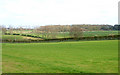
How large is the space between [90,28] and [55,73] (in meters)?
133

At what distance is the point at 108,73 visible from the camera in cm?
945

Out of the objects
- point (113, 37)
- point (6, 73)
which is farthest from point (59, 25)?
point (6, 73)

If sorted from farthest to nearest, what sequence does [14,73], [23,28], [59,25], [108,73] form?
[23,28] < [59,25] < [14,73] < [108,73]

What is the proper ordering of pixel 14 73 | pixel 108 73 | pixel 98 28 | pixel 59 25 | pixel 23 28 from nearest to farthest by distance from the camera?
pixel 108 73
pixel 14 73
pixel 98 28
pixel 59 25
pixel 23 28

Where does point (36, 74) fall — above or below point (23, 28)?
below

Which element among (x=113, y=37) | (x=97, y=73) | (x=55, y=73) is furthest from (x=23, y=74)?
(x=113, y=37)

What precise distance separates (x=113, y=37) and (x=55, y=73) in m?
40.8

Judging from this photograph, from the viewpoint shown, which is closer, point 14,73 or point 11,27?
point 14,73

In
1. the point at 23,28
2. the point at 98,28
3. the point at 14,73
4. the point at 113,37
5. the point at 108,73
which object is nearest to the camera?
the point at 108,73

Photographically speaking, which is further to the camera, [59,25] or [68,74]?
[59,25]

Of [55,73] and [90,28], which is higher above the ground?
[90,28]

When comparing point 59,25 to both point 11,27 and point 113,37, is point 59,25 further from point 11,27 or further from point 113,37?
point 113,37

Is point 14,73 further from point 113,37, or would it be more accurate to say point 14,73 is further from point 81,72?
point 113,37

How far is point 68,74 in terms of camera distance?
960 cm
